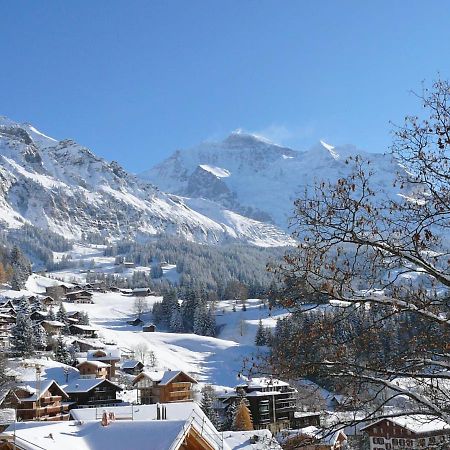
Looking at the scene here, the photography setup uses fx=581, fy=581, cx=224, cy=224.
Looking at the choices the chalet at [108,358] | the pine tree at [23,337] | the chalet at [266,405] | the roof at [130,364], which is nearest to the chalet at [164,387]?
the chalet at [266,405]

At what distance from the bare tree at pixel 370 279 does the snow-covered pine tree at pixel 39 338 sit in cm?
7790

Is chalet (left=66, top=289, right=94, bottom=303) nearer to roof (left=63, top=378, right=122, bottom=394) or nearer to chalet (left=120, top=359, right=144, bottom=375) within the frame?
chalet (left=120, top=359, right=144, bottom=375)

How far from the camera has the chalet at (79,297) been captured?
14412cm

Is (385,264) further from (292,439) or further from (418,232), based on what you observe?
(292,439)

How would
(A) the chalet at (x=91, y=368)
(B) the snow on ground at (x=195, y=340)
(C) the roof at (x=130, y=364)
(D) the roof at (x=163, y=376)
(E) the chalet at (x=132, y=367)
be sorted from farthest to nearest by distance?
(B) the snow on ground at (x=195, y=340)
(C) the roof at (x=130, y=364)
(E) the chalet at (x=132, y=367)
(A) the chalet at (x=91, y=368)
(D) the roof at (x=163, y=376)

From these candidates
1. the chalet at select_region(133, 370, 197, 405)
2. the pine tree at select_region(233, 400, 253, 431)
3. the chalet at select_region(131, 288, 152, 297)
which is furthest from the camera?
the chalet at select_region(131, 288, 152, 297)

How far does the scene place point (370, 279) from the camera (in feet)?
24.8

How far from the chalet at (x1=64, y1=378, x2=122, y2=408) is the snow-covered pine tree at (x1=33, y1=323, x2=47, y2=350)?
23.2 meters

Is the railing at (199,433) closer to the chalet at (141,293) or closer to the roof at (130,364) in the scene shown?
the roof at (130,364)

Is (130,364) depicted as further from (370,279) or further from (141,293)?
(141,293)

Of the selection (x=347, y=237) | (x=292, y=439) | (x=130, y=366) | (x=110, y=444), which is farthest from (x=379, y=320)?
(x=130, y=366)

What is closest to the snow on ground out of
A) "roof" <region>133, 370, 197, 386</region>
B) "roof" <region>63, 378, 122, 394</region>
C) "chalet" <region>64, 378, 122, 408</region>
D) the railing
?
"roof" <region>133, 370, 197, 386</region>

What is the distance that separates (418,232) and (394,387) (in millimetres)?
1952

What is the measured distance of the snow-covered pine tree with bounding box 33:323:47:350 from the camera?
3151 inches
